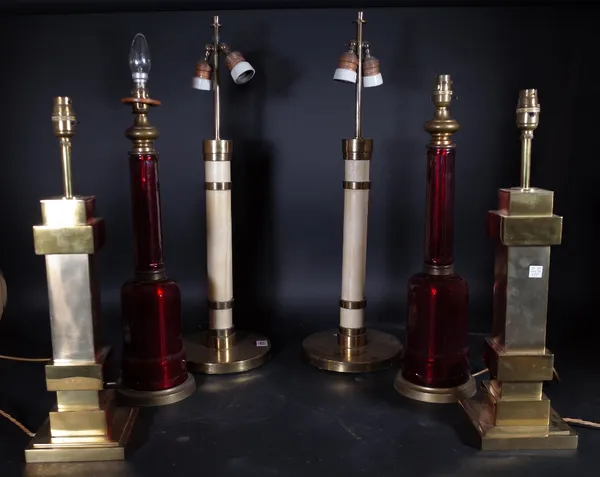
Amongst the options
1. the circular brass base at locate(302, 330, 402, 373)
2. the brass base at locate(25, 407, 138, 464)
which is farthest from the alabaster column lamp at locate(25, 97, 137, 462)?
the circular brass base at locate(302, 330, 402, 373)

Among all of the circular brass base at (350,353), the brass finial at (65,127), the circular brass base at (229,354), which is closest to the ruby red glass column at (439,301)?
the circular brass base at (350,353)

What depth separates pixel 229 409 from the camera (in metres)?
1.02

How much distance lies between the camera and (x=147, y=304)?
1.04 metres

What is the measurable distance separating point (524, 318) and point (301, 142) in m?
0.69

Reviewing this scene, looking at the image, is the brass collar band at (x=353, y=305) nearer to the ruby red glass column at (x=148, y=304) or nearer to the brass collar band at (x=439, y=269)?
the brass collar band at (x=439, y=269)

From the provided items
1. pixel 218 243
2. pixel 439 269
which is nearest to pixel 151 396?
pixel 218 243

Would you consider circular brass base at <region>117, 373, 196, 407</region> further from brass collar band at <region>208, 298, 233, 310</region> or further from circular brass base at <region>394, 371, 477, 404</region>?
circular brass base at <region>394, 371, 477, 404</region>

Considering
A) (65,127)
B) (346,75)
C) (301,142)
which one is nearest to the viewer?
(65,127)

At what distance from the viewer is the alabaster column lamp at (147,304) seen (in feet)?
3.40

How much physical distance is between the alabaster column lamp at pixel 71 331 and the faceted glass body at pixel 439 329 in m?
0.49

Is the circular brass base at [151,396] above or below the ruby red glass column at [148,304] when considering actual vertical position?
below

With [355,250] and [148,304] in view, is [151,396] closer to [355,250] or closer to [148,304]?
[148,304]

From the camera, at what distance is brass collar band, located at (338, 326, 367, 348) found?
1.23 meters

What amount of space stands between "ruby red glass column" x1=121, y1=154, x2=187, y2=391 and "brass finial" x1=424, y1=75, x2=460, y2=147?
460mm
